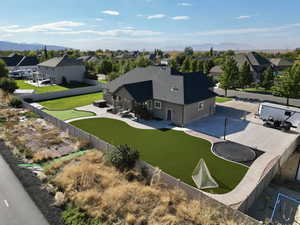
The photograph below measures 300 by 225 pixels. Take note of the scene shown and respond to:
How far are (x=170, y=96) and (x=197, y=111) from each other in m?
4.10

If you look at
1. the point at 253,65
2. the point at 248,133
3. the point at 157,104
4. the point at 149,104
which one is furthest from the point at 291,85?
the point at 253,65

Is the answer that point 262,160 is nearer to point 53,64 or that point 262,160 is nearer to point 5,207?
point 5,207

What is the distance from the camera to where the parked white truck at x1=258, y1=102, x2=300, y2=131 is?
23422 mm

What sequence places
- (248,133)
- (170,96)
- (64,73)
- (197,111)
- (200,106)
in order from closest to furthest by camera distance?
(248,133)
(170,96)
(197,111)
(200,106)
(64,73)

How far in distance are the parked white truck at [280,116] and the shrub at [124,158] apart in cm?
1887

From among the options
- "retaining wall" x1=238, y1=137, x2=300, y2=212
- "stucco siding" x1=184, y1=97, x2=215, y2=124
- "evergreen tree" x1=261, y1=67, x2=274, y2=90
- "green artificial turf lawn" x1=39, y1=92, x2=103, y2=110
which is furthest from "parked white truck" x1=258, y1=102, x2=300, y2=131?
"green artificial turf lawn" x1=39, y1=92, x2=103, y2=110

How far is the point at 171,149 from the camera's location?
18375 mm

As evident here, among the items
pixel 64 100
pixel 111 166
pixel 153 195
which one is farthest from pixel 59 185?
pixel 64 100

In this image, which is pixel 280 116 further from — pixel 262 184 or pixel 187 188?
pixel 187 188

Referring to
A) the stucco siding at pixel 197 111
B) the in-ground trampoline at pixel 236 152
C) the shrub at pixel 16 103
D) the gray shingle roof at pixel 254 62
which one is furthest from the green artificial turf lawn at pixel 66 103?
the gray shingle roof at pixel 254 62

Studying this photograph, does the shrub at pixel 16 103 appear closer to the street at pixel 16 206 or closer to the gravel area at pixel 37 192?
the gravel area at pixel 37 192

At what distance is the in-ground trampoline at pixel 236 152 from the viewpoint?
16.7 m

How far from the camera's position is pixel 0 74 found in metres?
48.4

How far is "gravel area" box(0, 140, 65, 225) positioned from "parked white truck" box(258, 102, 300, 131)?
24.3m
